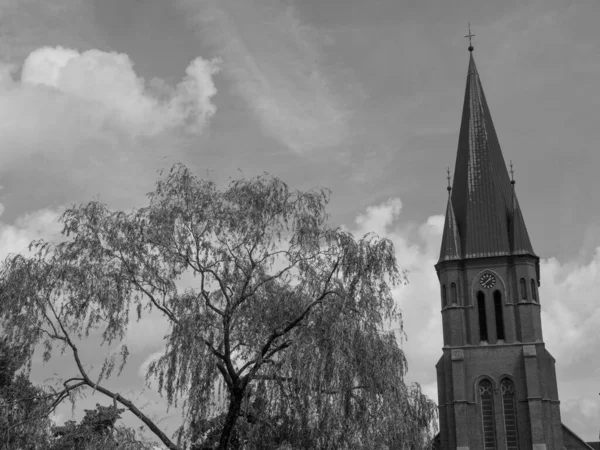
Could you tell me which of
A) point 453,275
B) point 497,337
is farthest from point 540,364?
point 453,275

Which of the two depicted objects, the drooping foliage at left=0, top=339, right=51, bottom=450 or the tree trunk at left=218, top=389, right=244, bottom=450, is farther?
the tree trunk at left=218, top=389, right=244, bottom=450

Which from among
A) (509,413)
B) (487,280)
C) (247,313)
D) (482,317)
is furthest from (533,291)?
(247,313)

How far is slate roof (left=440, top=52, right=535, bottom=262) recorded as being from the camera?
2434 inches

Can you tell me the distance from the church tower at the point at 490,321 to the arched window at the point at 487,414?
7cm

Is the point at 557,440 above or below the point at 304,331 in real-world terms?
above

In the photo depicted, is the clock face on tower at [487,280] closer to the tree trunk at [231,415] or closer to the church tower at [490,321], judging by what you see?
the church tower at [490,321]

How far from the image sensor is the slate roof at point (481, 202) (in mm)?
61812

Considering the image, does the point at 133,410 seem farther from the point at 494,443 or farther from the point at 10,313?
the point at 494,443

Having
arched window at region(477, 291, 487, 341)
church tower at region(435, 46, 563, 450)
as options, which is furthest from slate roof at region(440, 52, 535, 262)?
arched window at region(477, 291, 487, 341)

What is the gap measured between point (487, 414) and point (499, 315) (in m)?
7.24

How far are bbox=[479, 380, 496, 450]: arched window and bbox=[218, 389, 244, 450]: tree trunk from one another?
38.5 meters

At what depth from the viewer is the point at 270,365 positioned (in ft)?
69.7

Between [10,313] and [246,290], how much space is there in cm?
607

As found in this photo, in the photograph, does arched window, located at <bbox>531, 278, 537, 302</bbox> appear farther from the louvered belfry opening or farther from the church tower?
the louvered belfry opening
